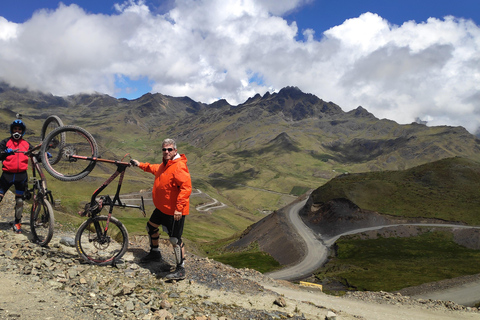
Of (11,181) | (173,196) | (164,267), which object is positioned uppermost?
(173,196)

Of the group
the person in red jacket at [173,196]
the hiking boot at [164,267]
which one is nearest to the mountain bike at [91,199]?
the person in red jacket at [173,196]

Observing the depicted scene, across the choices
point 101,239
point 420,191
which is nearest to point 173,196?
point 101,239

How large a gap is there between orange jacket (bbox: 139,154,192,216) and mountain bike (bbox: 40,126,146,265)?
3.34ft

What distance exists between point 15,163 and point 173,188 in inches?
301

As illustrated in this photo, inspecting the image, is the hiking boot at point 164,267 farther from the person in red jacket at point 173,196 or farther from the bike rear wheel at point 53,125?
the bike rear wheel at point 53,125

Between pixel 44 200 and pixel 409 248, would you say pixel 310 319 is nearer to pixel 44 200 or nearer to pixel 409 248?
pixel 44 200

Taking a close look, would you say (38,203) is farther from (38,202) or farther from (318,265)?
(318,265)

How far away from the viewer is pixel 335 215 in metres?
101

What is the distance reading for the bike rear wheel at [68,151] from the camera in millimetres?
10789

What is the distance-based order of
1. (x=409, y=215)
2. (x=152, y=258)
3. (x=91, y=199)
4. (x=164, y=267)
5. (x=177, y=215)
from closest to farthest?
(x=177, y=215), (x=91, y=199), (x=164, y=267), (x=152, y=258), (x=409, y=215)

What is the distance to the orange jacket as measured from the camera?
33.2 feet

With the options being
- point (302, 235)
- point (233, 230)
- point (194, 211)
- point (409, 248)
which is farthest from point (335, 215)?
point (194, 211)

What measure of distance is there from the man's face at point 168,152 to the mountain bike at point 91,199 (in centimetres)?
149

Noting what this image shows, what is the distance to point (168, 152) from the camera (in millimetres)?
10672
